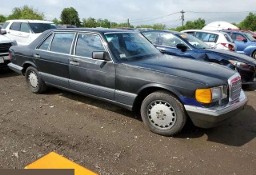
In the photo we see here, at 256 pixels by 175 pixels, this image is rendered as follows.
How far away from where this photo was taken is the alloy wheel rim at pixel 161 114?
4297 mm

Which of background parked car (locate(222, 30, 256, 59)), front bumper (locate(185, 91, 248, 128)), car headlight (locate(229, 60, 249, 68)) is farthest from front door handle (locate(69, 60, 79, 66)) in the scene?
background parked car (locate(222, 30, 256, 59))

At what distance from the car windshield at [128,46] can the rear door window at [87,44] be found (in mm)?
194

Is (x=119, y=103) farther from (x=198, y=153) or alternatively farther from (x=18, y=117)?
(x=18, y=117)

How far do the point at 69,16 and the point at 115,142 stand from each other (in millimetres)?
43158

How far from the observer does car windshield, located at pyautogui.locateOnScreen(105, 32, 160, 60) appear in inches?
195

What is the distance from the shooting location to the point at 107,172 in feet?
11.2

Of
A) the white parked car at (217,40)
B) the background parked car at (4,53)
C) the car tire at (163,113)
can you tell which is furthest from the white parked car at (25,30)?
the car tire at (163,113)

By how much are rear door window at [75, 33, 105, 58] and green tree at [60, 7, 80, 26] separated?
134 feet

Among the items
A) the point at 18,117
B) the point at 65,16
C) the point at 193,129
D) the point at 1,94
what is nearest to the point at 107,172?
the point at 193,129

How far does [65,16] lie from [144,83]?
43366 mm

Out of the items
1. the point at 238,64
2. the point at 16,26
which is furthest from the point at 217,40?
the point at 16,26

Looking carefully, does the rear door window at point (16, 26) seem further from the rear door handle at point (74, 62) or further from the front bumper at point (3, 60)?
the rear door handle at point (74, 62)

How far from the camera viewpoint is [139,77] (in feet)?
14.7

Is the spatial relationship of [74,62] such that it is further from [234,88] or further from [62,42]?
[234,88]
